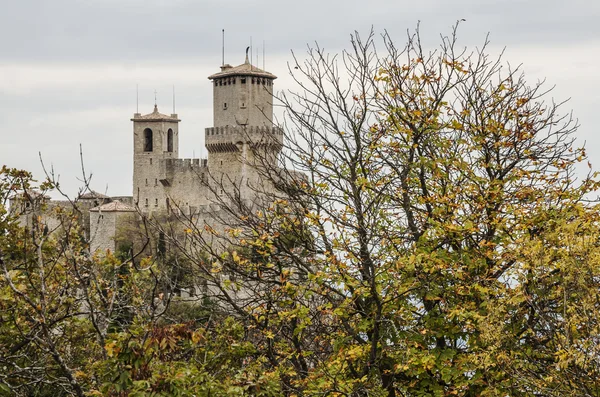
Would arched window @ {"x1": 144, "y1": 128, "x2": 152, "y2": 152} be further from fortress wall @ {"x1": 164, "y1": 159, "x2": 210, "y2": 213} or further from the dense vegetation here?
the dense vegetation

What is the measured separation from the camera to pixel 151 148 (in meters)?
62.9

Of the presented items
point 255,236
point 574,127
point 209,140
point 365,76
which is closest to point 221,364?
A: point 255,236

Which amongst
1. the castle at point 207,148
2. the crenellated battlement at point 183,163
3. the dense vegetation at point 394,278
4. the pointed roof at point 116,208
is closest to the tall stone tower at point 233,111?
the castle at point 207,148

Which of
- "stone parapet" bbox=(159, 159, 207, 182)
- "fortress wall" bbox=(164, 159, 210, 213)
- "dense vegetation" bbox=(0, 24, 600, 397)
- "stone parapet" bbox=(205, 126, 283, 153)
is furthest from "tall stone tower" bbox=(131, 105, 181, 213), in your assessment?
"dense vegetation" bbox=(0, 24, 600, 397)

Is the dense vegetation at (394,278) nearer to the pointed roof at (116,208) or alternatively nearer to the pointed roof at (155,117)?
the pointed roof at (116,208)

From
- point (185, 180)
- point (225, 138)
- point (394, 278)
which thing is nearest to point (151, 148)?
point (185, 180)

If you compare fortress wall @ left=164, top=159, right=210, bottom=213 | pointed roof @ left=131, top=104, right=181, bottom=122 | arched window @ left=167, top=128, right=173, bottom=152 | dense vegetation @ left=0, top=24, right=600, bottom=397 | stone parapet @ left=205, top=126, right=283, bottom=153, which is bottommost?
dense vegetation @ left=0, top=24, right=600, bottom=397

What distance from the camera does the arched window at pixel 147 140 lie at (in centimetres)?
6303

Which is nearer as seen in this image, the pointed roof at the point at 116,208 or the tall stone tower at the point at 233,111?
the pointed roof at the point at 116,208

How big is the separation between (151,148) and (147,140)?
2.10 ft

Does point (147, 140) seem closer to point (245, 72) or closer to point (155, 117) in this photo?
point (155, 117)

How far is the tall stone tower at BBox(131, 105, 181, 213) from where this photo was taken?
201 feet

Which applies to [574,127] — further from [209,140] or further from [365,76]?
[209,140]

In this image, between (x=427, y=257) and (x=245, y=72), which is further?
(x=245, y=72)
